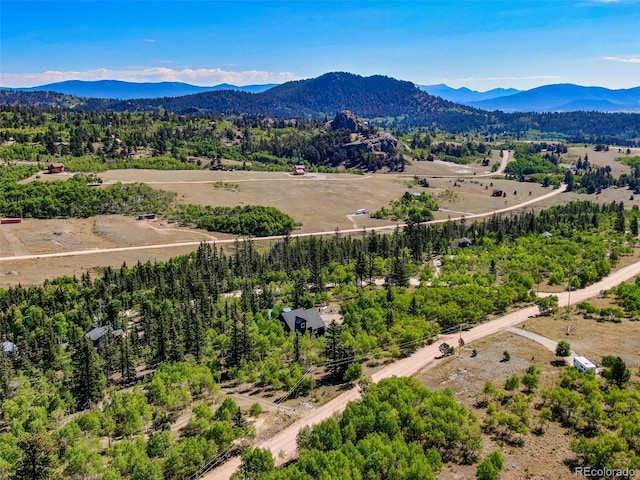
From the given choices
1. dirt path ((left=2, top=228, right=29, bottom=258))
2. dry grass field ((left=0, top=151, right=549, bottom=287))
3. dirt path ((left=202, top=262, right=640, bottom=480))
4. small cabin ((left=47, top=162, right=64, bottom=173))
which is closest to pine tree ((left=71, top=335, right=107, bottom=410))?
dirt path ((left=202, top=262, right=640, bottom=480))

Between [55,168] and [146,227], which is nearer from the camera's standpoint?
[146,227]

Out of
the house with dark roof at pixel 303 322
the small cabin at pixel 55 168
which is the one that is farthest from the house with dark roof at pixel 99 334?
the small cabin at pixel 55 168

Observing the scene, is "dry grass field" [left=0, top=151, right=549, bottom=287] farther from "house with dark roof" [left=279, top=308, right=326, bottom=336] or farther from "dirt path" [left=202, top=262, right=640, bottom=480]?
"dirt path" [left=202, top=262, right=640, bottom=480]

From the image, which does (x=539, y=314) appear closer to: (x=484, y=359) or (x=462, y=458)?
(x=484, y=359)

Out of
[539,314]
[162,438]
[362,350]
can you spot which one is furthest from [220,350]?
[539,314]

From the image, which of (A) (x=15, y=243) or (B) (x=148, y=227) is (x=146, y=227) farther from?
(A) (x=15, y=243)

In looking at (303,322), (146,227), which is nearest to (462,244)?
(303,322)
